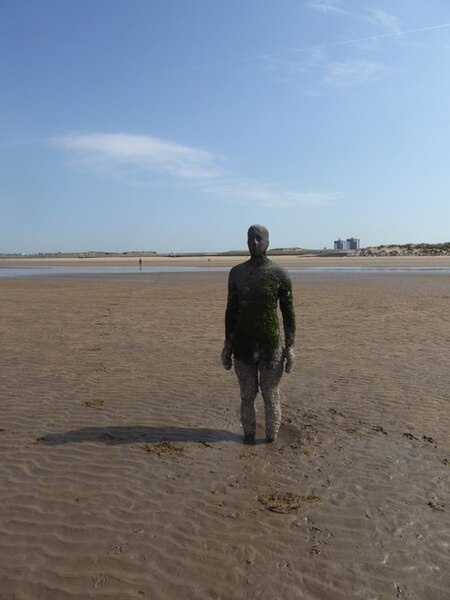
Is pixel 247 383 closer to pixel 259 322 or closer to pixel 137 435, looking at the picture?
pixel 259 322

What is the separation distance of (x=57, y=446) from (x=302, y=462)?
2895mm

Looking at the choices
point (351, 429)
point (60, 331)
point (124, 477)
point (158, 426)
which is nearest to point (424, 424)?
point (351, 429)

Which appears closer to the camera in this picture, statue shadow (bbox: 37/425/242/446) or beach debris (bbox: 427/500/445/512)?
beach debris (bbox: 427/500/445/512)

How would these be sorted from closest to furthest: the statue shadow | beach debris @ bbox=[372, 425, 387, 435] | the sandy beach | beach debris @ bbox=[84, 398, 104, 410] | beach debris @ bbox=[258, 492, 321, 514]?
the sandy beach → beach debris @ bbox=[258, 492, 321, 514] → the statue shadow → beach debris @ bbox=[372, 425, 387, 435] → beach debris @ bbox=[84, 398, 104, 410]

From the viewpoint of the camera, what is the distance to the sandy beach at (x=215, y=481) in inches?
149

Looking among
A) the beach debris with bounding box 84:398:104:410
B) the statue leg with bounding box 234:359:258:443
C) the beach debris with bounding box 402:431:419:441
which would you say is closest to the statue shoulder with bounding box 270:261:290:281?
the statue leg with bounding box 234:359:258:443

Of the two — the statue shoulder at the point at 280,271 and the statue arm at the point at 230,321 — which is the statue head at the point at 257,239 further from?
the statue arm at the point at 230,321

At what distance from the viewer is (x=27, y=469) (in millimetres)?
5527

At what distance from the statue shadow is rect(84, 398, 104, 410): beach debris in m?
0.97

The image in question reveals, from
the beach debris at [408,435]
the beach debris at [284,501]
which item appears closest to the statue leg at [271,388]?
the beach debris at [284,501]

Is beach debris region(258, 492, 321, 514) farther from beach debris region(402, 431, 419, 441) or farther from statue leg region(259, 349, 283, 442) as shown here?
beach debris region(402, 431, 419, 441)

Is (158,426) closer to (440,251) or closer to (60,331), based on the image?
(60,331)

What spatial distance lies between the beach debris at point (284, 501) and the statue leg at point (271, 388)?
134 centimetres

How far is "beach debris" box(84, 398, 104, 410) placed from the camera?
25.4ft
